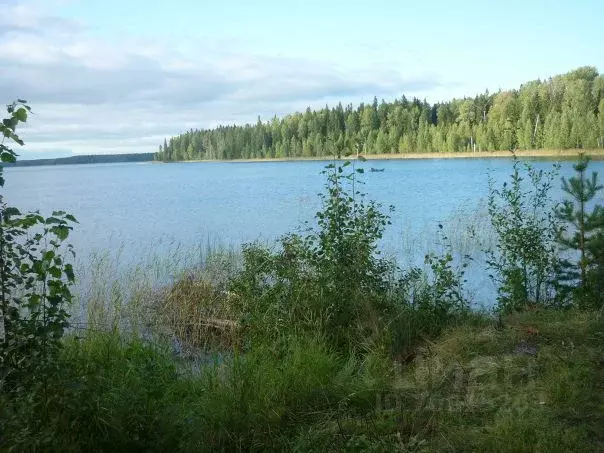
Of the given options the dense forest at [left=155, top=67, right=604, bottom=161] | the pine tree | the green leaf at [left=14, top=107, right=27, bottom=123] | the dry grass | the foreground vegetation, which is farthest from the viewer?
the dense forest at [left=155, top=67, right=604, bottom=161]

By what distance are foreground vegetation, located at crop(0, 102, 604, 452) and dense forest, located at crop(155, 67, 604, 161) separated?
121 ft

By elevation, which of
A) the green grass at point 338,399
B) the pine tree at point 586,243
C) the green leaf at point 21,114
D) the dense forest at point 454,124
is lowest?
the green grass at point 338,399

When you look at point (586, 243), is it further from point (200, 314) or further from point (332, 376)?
point (200, 314)

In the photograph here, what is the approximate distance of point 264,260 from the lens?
7812mm

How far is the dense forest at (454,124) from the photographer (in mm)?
61094

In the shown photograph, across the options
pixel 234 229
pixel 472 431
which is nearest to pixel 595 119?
pixel 234 229

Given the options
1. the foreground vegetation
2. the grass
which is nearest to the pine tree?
the foreground vegetation

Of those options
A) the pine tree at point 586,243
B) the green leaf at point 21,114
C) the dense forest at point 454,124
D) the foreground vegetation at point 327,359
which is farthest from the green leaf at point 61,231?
the dense forest at point 454,124

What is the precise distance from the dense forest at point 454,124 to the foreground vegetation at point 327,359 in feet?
121

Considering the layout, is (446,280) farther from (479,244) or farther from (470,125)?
(470,125)

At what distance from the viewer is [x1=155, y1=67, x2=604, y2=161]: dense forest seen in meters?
61.1

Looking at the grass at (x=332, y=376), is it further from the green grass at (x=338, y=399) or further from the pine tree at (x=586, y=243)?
the pine tree at (x=586, y=243)

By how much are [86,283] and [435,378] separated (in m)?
8.88

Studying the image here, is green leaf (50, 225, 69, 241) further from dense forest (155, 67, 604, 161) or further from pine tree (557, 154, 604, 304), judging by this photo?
dense forest (155, 67, 604, 161)
